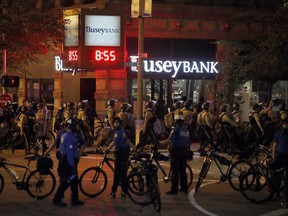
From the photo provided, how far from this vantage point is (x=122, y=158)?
12859mm

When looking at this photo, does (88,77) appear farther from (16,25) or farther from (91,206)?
(91,206)

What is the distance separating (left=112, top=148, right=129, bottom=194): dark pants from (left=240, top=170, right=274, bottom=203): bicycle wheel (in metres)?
2.47

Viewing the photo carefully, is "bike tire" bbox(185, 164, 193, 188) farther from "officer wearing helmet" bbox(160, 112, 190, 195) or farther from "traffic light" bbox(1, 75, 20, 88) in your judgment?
"traffic light" bbox(1, 75, 20, 88)

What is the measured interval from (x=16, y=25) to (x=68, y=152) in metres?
13.9

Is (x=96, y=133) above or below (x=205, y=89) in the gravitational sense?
below

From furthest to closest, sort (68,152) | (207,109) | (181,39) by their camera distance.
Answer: (181,39) < (207,109) < (68,152)

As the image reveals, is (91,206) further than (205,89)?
No

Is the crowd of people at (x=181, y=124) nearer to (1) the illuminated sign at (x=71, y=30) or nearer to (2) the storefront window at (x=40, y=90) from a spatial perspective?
(1) the illuminated sign at (x=71, y=30)

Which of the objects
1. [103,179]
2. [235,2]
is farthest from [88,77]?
[103,179]

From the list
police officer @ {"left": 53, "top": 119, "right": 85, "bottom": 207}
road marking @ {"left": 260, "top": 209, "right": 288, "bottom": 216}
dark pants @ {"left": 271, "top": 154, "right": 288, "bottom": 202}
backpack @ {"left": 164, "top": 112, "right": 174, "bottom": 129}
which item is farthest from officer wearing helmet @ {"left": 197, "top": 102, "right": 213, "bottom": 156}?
police officer @ {"left": 53, "top": 119, "right": 85, "bottom": 207}

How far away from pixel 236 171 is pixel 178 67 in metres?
13.2

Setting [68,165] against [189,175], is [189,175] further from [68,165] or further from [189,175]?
[68,165]

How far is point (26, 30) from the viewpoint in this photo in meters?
25.7

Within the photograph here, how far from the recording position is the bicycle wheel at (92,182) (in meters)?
13.0
